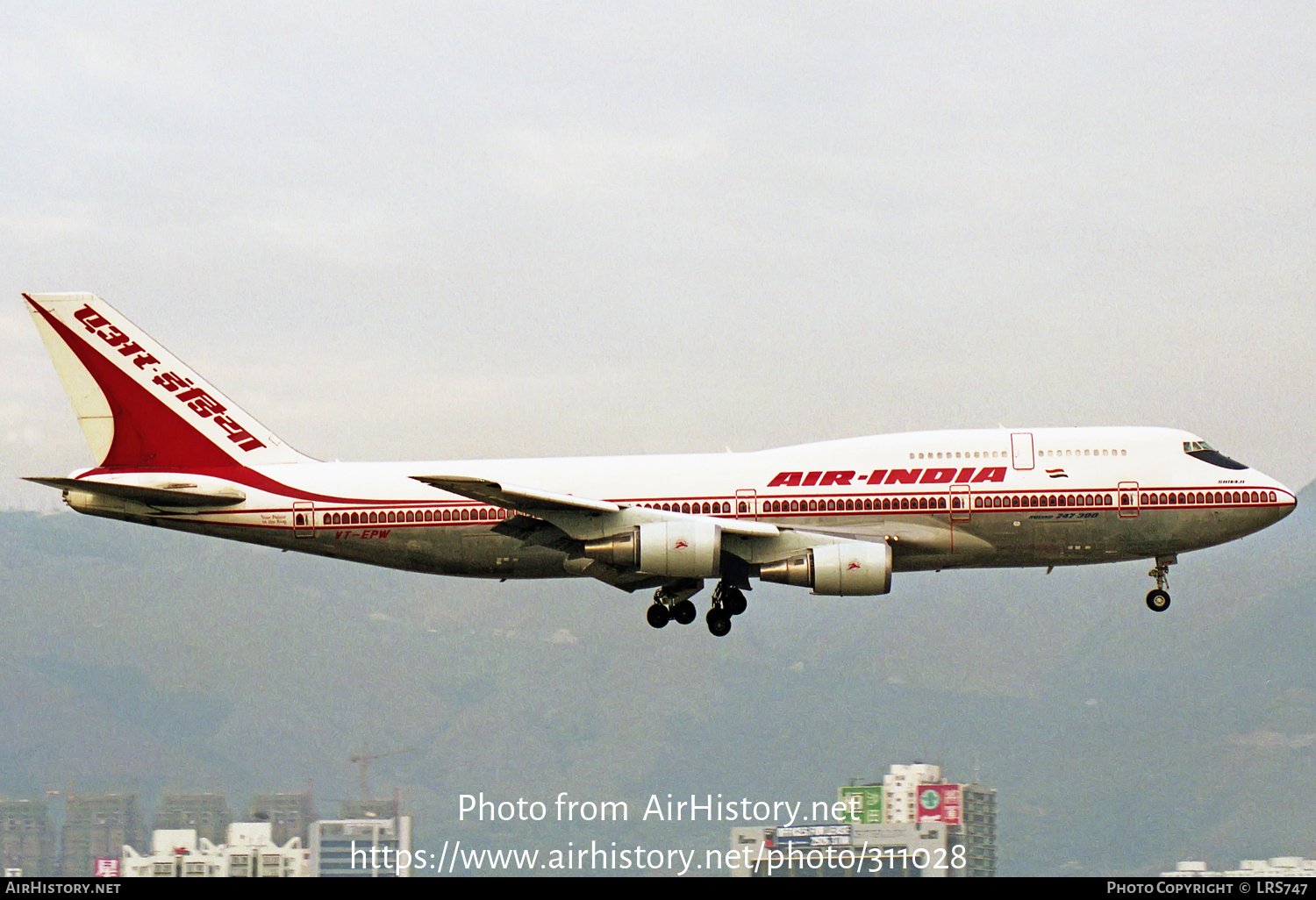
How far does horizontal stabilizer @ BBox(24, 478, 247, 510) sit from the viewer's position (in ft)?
164

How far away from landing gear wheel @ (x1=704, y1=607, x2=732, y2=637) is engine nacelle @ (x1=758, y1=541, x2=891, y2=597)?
3.09 m

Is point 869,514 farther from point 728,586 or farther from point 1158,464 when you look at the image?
point 1158,464

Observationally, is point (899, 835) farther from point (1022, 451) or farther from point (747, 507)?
point (747, 507)

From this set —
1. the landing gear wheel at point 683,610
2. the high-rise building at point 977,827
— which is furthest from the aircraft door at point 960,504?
the high-rise building at point 977,827

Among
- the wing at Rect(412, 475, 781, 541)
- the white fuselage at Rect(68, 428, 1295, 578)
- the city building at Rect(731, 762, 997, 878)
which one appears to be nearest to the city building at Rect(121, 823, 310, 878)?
the city building at Rect(731, 762, 997, 878)

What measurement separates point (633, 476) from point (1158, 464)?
16488 millimetres

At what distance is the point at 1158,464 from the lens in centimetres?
4984

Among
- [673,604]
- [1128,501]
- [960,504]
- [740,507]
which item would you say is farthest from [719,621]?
[1128,501]

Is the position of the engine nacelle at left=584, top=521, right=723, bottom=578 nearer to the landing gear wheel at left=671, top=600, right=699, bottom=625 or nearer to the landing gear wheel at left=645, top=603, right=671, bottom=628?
the landing gear wheel at left=645, top=603, right=671, bottom=628

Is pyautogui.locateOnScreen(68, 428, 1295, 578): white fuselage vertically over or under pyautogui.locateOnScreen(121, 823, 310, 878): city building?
over

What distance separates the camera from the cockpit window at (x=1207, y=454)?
165 ft

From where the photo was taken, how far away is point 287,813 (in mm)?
192375

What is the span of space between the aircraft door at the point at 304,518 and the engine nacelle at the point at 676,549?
10.7 m

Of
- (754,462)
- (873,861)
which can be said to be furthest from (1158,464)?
(873,861)
